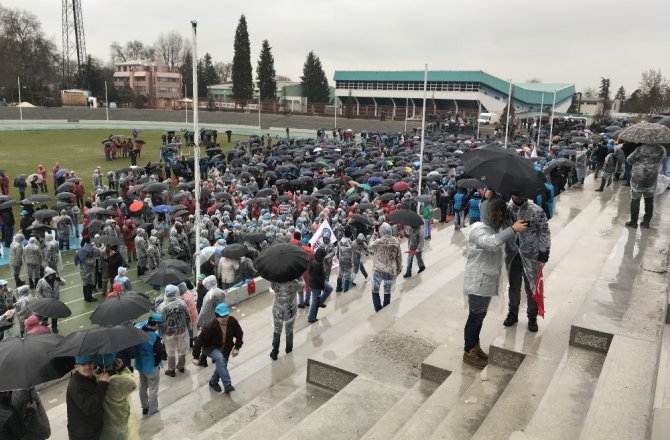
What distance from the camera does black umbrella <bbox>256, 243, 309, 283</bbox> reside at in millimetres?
6637

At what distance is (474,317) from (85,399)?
3391 mm

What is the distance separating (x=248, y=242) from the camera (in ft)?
37.8

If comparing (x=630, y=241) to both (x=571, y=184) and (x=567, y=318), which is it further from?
(x=571, y=184)

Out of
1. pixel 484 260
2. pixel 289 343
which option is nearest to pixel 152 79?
pixel 289 343

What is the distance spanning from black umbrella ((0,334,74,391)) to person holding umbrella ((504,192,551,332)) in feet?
13.4

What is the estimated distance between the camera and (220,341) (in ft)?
20.3

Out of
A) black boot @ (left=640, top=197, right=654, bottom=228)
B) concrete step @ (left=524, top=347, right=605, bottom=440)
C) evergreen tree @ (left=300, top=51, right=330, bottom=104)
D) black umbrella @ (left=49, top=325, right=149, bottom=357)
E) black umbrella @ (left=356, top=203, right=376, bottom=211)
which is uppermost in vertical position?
evergreen tree @ (left=300, top=51, right=330, bottom=104)

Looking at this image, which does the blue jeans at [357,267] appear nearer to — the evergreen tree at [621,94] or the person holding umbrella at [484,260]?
the person holding umbrella at [484,260]

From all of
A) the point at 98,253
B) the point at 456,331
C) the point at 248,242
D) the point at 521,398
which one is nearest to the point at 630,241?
the point at 456,331

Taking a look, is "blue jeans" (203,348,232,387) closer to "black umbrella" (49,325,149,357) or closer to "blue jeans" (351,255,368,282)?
"black umbrella" (49,325,149,357)

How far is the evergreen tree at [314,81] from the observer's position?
79.6 m

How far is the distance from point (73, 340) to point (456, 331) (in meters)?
4.22

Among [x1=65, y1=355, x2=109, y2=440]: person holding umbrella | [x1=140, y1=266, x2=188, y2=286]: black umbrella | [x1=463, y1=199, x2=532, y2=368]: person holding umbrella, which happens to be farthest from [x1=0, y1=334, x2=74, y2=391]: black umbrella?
[x1=463, y1=199, x2=532, y2=368]: person holding umbrella

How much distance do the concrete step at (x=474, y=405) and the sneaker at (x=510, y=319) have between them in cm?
70
